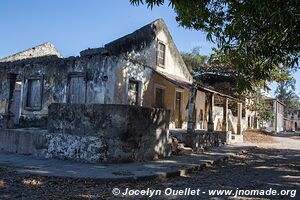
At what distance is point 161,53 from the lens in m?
17.2

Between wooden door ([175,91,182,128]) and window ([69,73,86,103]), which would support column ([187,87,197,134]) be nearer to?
window ([69,73,86,103])

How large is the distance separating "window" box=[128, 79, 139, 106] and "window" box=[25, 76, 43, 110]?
14.1 feet

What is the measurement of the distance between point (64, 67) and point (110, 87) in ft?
8.73

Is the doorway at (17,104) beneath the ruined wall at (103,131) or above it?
above

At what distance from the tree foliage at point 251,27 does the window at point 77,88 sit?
638cm

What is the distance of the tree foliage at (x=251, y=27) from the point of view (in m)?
5.57

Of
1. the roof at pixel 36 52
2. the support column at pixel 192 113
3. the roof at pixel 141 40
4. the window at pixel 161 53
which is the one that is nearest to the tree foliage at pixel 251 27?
the support column at pixel 192 113

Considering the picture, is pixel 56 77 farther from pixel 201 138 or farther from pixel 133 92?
pixel 201 138

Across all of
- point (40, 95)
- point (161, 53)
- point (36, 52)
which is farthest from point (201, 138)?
point (36, 52)

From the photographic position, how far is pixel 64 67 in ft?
46.0

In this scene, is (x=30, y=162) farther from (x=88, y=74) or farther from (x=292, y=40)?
(x=292, y=40)

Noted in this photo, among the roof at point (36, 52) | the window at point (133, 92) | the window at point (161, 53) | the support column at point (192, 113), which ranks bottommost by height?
the support column at point (192, 113)

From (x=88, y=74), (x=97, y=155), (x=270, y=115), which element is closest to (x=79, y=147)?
(x=97, y=155)

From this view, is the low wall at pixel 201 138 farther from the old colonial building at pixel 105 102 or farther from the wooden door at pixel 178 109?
the wooden door at pixel 178 109
